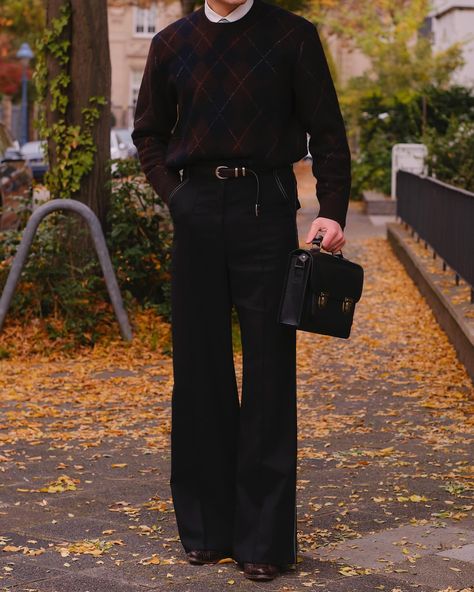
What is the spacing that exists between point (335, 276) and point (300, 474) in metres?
1.92

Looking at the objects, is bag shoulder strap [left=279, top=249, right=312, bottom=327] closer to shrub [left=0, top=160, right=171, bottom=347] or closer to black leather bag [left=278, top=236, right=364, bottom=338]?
black leather bag [left=278, top=236, right=364, bottom=338]

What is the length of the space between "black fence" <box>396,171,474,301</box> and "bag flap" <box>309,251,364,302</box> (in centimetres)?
581

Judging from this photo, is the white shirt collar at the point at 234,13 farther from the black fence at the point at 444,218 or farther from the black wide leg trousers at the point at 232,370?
the black fence at the point at 444,218

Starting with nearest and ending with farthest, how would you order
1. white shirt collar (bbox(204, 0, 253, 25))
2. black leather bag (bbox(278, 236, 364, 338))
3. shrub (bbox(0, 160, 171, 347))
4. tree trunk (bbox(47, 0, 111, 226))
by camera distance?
black leather bag (bbox(278, 236, 364, 338)) < white shirt collar (bbox(204, 0, 253, 25)) < shrub (bbox(0, 160, 171, 347)) < tree trunk (bbox(47, 0, 111, 226))

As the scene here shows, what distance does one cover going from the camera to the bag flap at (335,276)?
15.3ft

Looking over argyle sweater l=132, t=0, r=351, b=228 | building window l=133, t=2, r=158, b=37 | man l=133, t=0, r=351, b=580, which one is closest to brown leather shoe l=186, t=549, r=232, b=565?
man l=133, t=0, r=351, b=580

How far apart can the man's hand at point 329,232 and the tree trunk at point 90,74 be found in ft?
20.1

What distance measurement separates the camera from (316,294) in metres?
4.67

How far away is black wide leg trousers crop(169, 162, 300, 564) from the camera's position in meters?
4.79

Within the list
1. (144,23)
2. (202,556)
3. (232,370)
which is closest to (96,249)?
(232,370)

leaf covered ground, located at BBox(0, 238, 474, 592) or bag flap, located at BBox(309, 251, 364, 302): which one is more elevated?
bag flap, located at BBox(309, 251, 364, 302)

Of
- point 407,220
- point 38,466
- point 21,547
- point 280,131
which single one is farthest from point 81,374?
point 407,220

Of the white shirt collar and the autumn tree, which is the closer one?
the white shirt collar

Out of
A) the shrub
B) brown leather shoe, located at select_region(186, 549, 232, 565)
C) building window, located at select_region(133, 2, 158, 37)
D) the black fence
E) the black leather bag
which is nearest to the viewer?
the black leather bag
